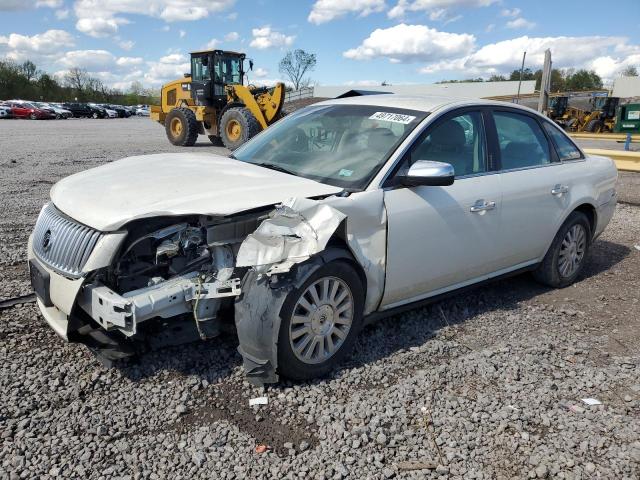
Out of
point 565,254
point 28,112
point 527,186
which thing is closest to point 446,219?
point 527,186

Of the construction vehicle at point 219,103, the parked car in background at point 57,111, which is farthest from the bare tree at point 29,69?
the construction vehicle at point 219,103

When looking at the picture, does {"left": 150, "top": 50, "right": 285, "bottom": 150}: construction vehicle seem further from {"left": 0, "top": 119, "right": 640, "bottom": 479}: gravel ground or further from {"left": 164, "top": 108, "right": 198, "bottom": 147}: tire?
{"left": 0, "top": 119, "right": 640, "bottom": 479}: gravel ground

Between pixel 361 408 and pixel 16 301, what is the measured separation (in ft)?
9.18

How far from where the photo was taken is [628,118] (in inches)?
1116

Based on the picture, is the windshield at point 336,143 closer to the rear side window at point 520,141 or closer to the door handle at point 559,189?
the rear side window at point 520,141

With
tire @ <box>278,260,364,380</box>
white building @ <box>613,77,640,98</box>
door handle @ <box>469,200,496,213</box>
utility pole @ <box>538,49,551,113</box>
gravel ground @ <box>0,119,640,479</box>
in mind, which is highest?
white building @ <box>613,77,640,98</box>

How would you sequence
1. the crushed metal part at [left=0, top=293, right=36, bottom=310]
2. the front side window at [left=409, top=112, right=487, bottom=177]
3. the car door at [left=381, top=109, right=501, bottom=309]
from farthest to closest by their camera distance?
1. the crushed metal part at [left=0, top=293, right=36, bottom=310]
2. the front side window at [left=409, top=112, right=487, bottom=177]
3. the car door at [left=381, top=109, right=501, bottom=309]

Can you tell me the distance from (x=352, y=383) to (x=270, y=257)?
3.22ft

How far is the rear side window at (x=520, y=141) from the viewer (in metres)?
4.37

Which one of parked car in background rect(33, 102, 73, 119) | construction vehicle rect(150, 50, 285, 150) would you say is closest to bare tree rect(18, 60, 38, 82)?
parked car in background rect(33, 102, 73, 119)

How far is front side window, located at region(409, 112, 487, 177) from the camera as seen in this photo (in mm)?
3781

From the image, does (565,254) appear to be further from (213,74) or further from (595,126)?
(595,126)

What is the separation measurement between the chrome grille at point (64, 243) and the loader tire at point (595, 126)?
106ft

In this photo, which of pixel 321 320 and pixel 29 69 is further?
pixel 29 69
